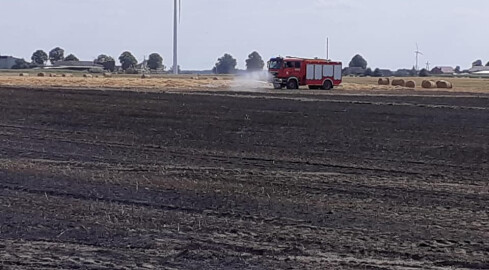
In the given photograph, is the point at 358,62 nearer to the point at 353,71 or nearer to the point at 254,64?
the point at 353,71

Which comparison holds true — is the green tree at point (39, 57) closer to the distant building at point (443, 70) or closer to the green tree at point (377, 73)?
the green tree at point (377, 73)

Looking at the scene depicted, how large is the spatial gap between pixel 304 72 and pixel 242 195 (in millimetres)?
55025

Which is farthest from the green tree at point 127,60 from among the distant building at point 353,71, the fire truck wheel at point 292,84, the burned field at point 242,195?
the burned field at point 242,195

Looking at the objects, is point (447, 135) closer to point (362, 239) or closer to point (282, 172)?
point (282, 172)

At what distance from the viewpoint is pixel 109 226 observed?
9516 mm

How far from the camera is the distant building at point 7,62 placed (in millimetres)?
175500

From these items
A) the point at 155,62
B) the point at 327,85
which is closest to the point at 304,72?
the point at 327,85

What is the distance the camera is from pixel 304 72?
218ft

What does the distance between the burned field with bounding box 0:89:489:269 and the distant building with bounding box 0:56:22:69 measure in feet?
516

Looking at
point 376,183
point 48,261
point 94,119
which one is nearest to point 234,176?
point 376,183

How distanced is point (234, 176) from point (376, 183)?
2207 millimetres

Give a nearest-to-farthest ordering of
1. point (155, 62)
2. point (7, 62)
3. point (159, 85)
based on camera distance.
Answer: point (159, 85)
point (7, 62)
point (155, 62)

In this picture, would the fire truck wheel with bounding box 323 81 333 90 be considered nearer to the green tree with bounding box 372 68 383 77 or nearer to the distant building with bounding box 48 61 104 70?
the green tree with bounding box 372 68 383 77

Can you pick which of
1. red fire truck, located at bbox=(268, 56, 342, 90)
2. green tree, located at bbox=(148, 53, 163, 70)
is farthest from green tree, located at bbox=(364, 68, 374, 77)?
red fire truck, located at bbox=(268, 56, 342, 90)
